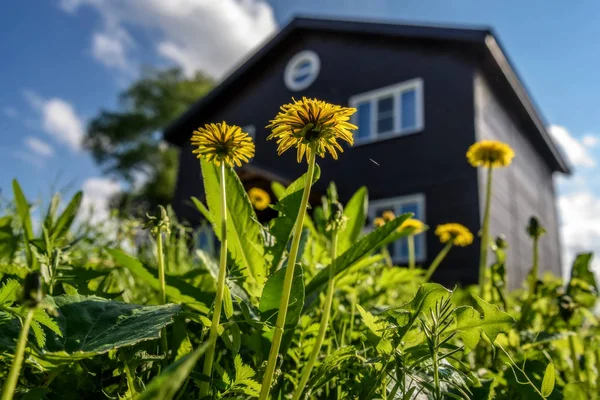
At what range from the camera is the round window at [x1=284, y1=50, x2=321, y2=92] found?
1059 centimetres

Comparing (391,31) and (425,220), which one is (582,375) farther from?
(391,31)

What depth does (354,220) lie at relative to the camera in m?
0.97

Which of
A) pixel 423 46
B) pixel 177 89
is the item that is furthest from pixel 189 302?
pixel 177 89

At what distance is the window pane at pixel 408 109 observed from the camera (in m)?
8.67

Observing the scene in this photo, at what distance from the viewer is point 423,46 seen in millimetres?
8984

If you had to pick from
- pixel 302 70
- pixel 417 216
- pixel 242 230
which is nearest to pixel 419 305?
pixel 242 230

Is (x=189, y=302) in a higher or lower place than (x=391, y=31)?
lower

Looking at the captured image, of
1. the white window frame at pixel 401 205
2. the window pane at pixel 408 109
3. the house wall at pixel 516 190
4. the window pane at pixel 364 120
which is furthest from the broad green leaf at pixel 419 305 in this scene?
the window pane at pixel 364 120

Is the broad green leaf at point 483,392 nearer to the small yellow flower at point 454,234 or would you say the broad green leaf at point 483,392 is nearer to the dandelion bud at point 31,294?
the dandelion bud at point 31,294

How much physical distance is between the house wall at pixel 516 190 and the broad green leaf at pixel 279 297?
7468 mm

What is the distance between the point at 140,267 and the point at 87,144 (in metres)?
28.2

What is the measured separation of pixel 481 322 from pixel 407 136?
828 cm

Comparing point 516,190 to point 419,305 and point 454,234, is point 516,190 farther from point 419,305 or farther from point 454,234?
point 419,305

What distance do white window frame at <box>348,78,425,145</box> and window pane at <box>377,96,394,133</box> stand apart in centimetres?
7
